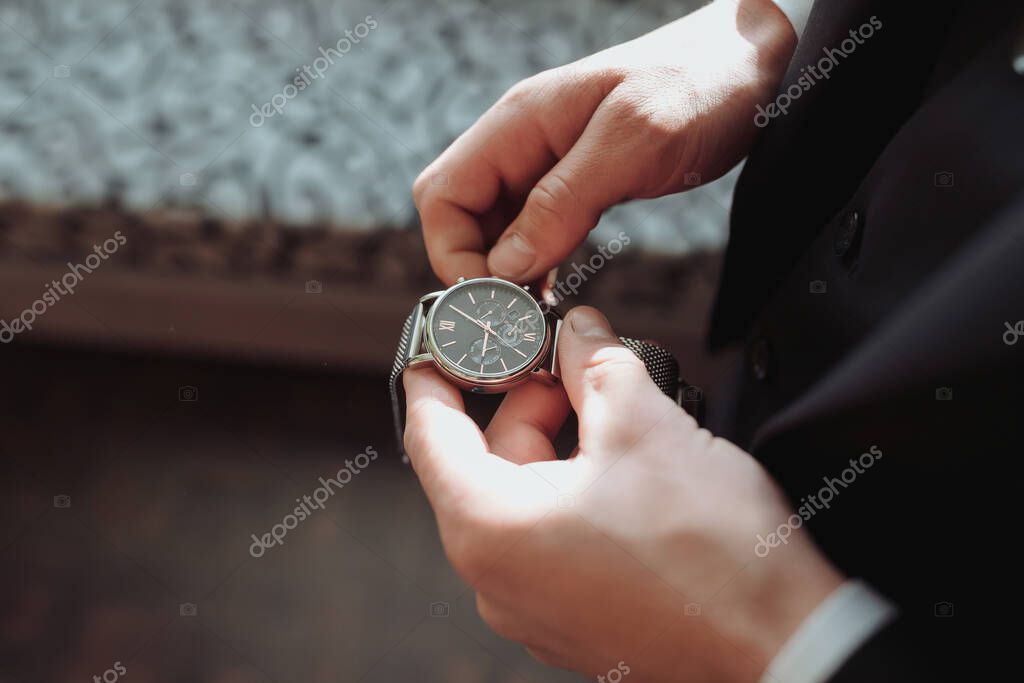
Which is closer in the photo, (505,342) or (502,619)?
(502,619)

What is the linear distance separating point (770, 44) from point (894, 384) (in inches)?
17.0

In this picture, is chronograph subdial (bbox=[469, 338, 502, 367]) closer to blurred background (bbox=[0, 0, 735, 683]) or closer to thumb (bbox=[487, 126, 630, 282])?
thumb (bbox=[487, 126, 630, 282])

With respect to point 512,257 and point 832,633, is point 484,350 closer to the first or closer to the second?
point 512,257

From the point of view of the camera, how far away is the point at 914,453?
0.43 meters

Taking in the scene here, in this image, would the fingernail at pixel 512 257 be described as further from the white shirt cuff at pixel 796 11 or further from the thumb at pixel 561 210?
the white shirt cuff at pixel 796 11

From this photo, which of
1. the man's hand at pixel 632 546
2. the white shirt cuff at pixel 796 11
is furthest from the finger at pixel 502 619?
the white shirt cuff at pixel 796 11

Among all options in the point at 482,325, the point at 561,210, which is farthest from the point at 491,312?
the point at 561,210

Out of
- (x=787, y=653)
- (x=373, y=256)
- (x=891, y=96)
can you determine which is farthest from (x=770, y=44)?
(x=373, y=256)

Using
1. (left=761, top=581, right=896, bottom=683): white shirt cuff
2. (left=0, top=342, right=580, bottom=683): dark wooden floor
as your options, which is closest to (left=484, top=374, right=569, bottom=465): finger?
(left=761, top=581, right=896, bottom=683): white shirt cuff

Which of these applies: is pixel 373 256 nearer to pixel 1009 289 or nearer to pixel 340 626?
pixel 340 626

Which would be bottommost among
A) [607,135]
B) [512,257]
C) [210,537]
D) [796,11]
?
[210,537]

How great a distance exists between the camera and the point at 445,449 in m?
0.62

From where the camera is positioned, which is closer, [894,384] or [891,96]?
[894,384]

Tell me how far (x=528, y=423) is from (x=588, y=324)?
0.33 feet
